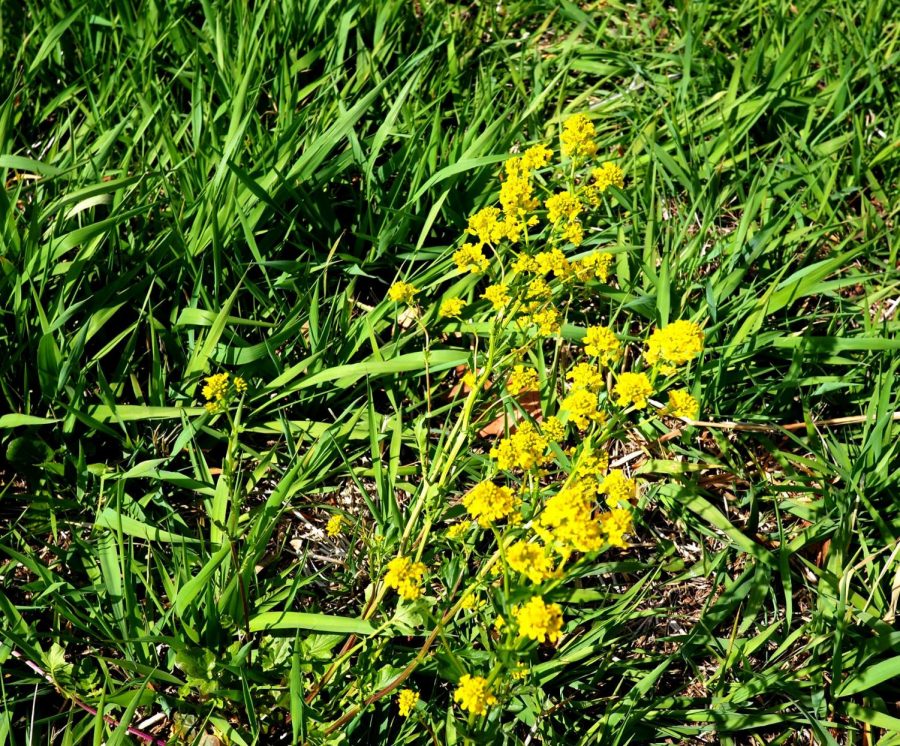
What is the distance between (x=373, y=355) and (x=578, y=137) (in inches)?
37.1

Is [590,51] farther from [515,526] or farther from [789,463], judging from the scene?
[515,526]

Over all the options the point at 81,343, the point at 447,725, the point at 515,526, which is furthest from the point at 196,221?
the point at 447,725

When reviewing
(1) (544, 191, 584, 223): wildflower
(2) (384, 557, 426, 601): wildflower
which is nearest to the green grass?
(2) (384, 557, 426, 601): wildflower

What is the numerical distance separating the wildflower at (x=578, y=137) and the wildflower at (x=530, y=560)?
43.7 inches

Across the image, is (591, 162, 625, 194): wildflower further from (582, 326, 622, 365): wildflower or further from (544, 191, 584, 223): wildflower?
(582, 326, 622, 365): wildflower

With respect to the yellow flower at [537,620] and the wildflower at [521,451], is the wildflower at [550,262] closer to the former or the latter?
the wildflower at [521,451]

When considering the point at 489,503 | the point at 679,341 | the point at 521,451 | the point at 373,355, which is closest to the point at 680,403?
the point at 679,341

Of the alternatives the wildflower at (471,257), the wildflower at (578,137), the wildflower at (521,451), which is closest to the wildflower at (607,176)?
the wildflower at (578,137)

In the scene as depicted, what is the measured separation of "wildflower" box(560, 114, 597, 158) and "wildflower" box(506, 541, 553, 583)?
111 cm

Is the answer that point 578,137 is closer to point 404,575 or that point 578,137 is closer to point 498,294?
point 498,294

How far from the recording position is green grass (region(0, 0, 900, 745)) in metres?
2.23

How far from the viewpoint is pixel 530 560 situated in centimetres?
165

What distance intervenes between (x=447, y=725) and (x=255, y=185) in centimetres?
171

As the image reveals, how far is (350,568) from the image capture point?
235cm
